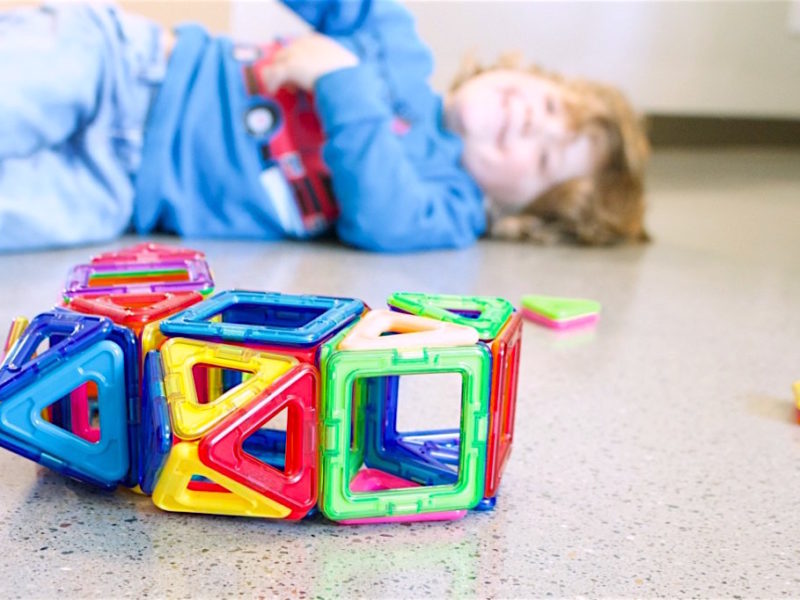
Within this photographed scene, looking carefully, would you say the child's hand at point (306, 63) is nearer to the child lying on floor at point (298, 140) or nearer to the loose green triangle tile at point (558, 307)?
the child lying on floor at point (298, 140)

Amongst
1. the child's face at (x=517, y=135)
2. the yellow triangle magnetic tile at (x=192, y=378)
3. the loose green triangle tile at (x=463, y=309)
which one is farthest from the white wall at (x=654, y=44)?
the yellow triangle magnetic tile at (x=192, y=378)

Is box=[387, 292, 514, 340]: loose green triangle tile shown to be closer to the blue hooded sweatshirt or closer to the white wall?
the blue hooded sweatshirt

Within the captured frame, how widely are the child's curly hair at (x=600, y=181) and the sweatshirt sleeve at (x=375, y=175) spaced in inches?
8.8

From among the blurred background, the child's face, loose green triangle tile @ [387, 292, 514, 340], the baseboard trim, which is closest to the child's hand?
the child's face

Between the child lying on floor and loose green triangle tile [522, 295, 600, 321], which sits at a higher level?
the child lying on floor

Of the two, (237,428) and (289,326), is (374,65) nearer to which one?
(289,326)

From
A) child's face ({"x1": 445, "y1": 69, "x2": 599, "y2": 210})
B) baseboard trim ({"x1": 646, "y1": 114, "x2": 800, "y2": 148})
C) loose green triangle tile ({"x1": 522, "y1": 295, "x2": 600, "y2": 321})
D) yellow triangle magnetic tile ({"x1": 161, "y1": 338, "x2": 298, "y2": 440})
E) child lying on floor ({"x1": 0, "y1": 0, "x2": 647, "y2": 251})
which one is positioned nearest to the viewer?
yellow triangle magnetic tile ({"x1": 161, "y1": 338, "x2": 298, "y2": 440})

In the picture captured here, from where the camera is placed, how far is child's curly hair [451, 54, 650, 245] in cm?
156

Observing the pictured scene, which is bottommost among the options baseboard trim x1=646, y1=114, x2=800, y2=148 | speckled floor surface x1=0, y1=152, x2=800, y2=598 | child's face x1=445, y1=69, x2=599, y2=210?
baseboard trim x1=646, y1=114, x2=800, y2=148

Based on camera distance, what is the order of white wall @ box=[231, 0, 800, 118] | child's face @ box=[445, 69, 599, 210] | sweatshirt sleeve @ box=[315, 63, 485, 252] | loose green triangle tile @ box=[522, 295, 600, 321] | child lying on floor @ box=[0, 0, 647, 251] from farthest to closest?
white wall @ box=[231, 0, 800, 118] → child's face @ box=[445, 69, 599, 210] → sweatshirt sleeve @ box=[315, 63, 485, 252] → child lying on floor @ box=[0, 0, 647, 251] → loose green triangle tile @ box=[522, 295, 600, 321]

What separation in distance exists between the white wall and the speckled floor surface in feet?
5.30

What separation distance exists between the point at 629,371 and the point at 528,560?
416 mm

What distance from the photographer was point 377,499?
1.71 ft

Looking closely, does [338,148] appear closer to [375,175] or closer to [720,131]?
[375,175]
